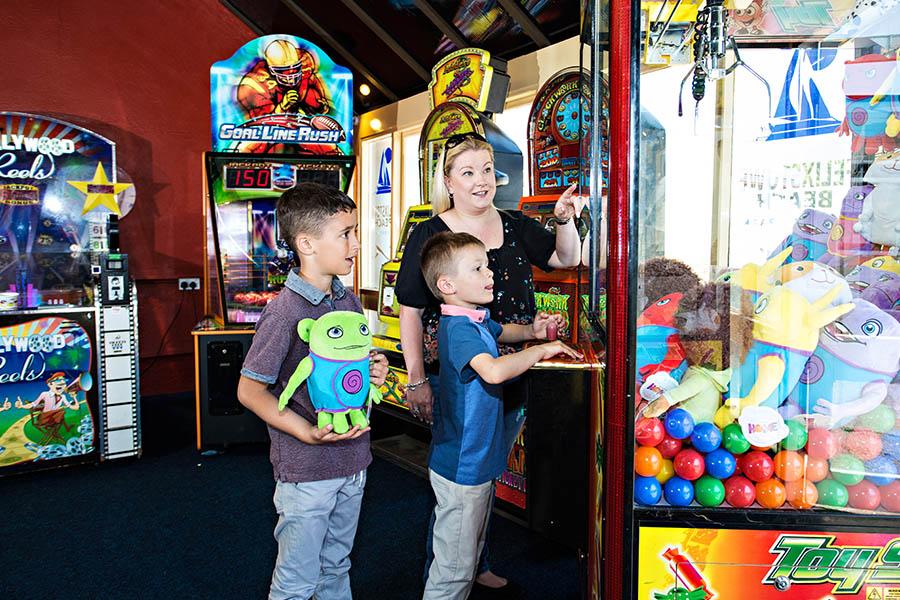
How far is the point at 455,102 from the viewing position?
10.6ft

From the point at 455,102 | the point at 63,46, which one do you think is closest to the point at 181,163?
the point at 63,46

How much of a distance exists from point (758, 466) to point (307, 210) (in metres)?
1.08

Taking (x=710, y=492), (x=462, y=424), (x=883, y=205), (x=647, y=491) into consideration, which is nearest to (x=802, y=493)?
(x=710, y=492)

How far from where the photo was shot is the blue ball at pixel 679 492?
111 centimetres

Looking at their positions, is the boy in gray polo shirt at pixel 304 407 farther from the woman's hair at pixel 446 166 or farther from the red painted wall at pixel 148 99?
the red painted wall at pixel 148 99

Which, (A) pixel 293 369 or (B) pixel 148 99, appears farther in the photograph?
(B) pixel 148 99

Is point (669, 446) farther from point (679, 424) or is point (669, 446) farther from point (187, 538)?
point (187, 538)

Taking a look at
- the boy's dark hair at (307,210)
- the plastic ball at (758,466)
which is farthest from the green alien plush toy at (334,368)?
the plastic ball at (758,466)

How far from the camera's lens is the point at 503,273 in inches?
73.6

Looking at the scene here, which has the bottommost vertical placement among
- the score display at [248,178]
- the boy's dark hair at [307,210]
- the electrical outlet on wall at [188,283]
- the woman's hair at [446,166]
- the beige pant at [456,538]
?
the beige pant at [456,538]

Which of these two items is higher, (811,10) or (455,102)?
(455,102)

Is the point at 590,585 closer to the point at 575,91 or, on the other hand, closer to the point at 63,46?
the point at 575,91

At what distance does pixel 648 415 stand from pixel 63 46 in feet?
16.2

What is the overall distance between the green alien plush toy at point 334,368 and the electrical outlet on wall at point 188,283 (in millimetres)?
3867
